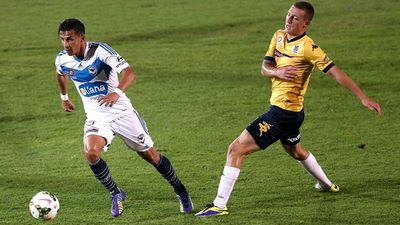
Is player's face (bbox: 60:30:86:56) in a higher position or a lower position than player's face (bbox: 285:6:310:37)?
lower

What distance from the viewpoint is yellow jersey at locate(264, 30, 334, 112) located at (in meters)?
8.76

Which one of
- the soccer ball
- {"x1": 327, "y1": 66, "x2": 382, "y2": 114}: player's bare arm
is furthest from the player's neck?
{"x1": 327, "y1": 66, "x2": 382, "y2": 114}: player's bare arm

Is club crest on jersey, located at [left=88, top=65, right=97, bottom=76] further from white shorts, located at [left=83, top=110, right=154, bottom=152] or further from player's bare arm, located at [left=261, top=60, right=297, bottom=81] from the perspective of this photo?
player's bare arm, located at [left=261, top=60, right=297, bottom=81]

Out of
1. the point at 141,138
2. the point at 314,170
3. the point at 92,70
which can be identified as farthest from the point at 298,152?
the point at 92,70

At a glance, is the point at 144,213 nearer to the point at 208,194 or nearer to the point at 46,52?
the point at 208,194

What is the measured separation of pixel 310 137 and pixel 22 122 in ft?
13.8

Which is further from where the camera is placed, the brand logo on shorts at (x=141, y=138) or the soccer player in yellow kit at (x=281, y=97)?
the brand logo on shorts at (x=141, y=138)

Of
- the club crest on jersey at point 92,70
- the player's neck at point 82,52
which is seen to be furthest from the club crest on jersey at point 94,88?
the player's neck at point 82,52

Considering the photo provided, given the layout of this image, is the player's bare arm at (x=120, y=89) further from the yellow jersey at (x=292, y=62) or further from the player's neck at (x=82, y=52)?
the yellow jersey at (x=292, y=62)

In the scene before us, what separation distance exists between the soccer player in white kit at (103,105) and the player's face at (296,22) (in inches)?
63.1

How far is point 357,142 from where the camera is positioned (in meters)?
11.7

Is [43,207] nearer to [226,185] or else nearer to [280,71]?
[226,185]

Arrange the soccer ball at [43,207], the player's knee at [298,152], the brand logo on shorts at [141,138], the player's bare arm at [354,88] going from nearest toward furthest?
the player's bare arm at [354,88]
the soccer ball at [43,207]
the brand logo on shorts at [141,138]
the player's knee at [298,152]

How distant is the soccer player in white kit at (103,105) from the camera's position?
344 inches
